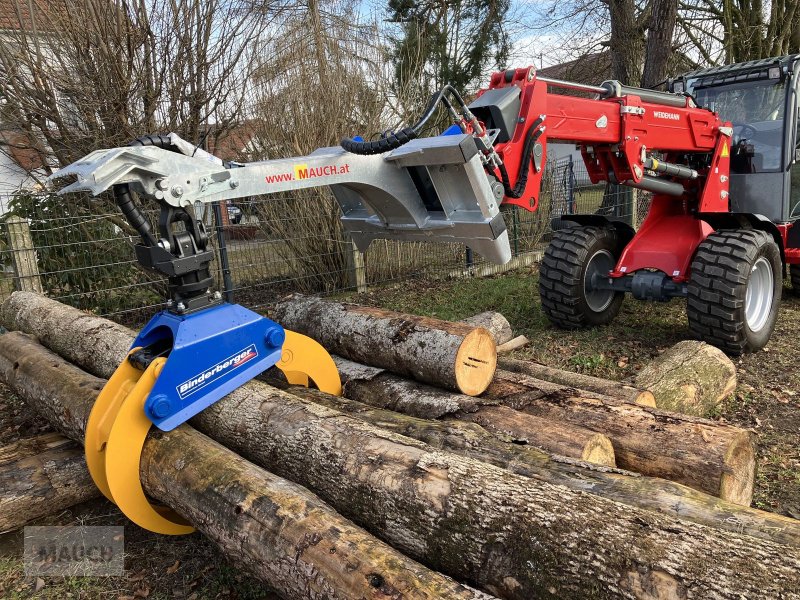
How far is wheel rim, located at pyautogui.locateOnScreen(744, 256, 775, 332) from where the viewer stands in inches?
215

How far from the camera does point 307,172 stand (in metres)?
3.00

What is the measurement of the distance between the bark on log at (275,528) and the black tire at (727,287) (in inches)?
154

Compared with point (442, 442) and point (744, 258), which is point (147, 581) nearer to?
point (442, 442)

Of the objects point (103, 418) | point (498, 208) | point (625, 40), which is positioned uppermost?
point (625, 40)

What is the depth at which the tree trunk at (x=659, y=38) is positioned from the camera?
10758 millimetres

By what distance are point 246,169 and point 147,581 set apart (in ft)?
6.49

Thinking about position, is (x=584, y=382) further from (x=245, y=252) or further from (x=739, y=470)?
(x=245, y=252)

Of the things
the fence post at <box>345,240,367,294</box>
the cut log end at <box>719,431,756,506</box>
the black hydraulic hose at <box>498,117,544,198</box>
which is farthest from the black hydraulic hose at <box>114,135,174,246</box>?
the fence post at <box>345,240,367,294</box>

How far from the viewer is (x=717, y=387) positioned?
4.28 meters

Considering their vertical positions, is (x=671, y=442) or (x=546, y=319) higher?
(x=671, y=442)

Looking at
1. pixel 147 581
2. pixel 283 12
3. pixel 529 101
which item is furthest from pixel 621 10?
pixel 147 581

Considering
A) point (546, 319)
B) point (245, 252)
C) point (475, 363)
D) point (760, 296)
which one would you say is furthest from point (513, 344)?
point (245, 252)

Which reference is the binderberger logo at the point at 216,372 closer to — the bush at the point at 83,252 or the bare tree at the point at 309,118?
the bush at the point at 83,252

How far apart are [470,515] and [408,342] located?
1.74 m
